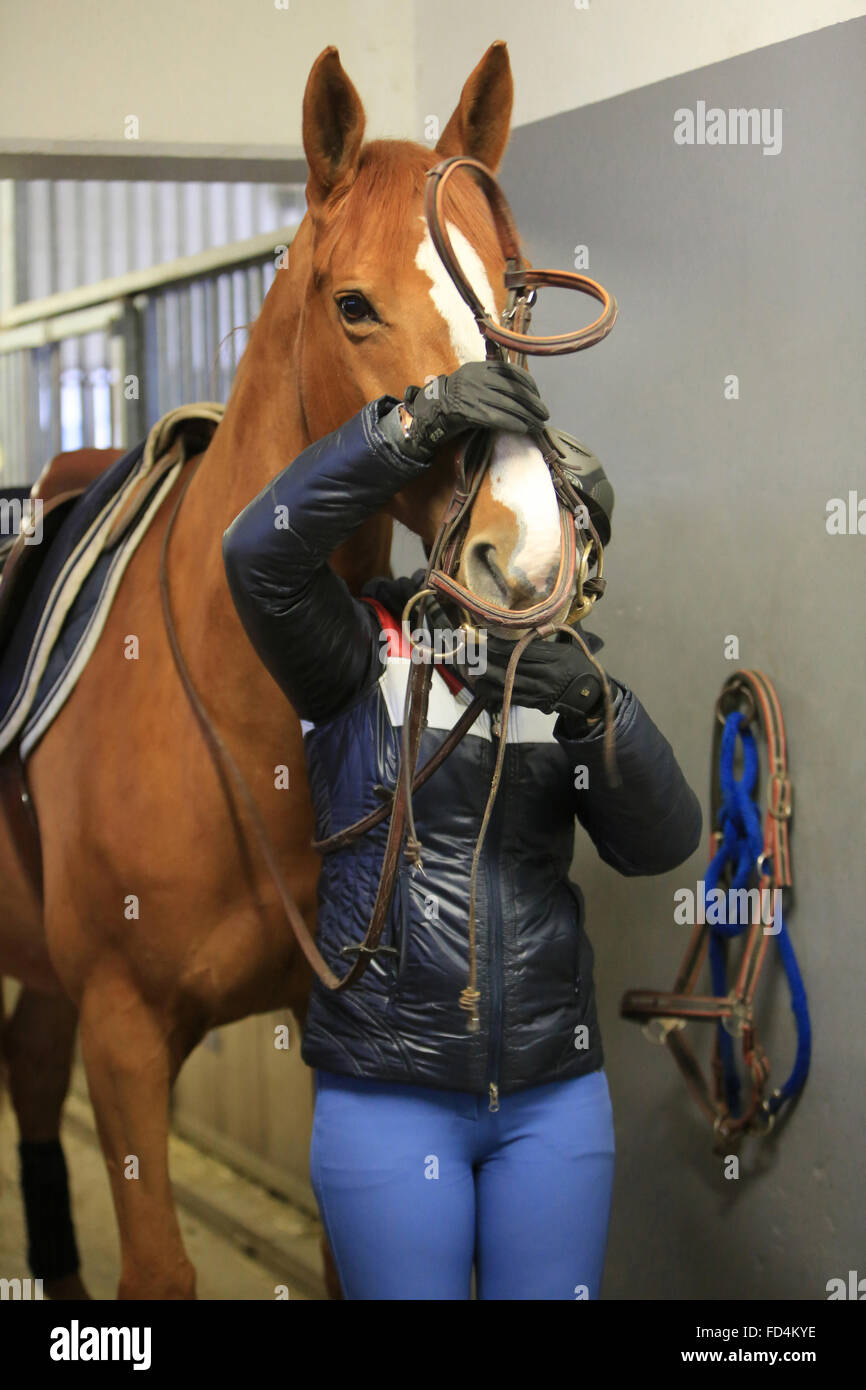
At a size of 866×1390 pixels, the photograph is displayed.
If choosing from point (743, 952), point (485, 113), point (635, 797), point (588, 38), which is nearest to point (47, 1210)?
point (743, 952)

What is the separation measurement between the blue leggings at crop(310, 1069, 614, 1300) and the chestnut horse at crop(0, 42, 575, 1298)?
0.41 metres

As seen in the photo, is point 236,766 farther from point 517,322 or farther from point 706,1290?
point 706,1290

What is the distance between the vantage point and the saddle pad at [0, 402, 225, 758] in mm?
1902

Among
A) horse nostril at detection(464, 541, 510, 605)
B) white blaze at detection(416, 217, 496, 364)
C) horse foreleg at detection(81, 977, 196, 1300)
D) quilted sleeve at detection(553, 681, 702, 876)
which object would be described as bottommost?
horse foreleg at detection(81, 977, 196, 1300)

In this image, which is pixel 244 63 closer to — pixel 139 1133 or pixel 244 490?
pixel 244 490

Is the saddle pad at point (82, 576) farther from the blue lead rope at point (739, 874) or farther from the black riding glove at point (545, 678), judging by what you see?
the blue lead rope at point (739, 874)

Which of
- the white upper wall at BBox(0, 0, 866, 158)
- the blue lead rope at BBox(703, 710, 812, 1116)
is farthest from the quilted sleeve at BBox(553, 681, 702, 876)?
the white upper wall at BBox(0, 0, 866, 158)

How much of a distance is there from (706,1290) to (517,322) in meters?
1.58

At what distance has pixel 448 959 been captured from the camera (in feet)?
4.47

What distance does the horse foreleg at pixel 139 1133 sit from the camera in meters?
1.76

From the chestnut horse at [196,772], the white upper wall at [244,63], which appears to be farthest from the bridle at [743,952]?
the white upper wall at [244,63]

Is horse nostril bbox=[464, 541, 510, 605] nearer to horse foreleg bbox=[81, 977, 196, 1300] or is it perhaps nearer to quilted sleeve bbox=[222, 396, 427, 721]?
quilted sleeve bbox=[222, 396, 427, 721]

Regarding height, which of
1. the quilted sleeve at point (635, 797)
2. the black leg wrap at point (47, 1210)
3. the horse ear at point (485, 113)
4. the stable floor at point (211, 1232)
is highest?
the horse ear at point (485, 113)

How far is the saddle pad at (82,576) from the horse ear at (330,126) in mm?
631
